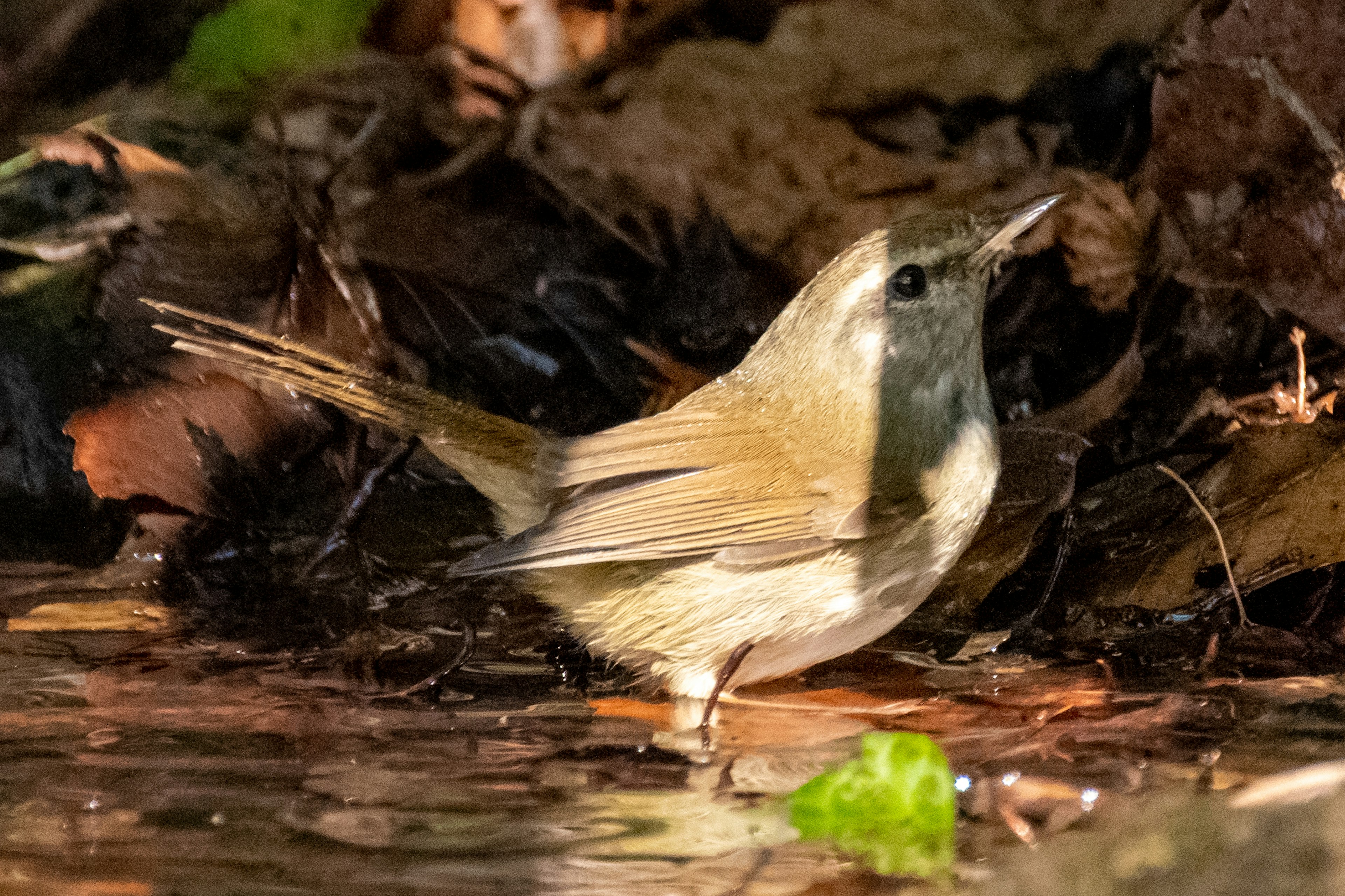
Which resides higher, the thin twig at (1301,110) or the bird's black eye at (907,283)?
the thin twig at (1301,110)

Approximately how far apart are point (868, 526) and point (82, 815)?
1502mm

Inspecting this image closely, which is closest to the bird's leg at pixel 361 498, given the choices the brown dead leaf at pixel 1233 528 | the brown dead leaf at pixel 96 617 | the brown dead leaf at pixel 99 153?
the brown dead leaf at pixel 96 617

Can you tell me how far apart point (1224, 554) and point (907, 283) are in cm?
93

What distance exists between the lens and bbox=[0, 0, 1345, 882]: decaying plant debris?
306 cm

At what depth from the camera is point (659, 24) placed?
4.36 meters

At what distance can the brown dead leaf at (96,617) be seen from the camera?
3.18 m

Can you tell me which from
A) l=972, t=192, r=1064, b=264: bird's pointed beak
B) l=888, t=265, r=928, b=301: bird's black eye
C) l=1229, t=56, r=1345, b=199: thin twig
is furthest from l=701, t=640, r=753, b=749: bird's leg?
l=1229, t=56, r=1345, b=199: thin twig

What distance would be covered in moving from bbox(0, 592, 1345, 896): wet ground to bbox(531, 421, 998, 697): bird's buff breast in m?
0.11

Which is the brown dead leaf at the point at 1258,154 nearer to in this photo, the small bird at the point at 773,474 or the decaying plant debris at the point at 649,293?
the decaying plant debris at the point at 649,293

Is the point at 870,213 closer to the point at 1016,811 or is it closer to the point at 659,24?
the point at 659,24

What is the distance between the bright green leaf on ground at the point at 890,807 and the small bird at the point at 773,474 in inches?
25.5

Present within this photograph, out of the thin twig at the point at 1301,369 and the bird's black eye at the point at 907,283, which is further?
the thin twig at the point at 1301,369

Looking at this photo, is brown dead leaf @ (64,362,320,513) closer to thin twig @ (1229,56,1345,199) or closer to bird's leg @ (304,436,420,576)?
bird's leg @ (304,436,420,576)

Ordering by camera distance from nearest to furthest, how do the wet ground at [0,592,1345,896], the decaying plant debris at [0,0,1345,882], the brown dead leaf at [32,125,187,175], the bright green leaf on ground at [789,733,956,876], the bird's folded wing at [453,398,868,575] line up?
the wet ground at [0,592,1345,896]
the bright green leaf on ground at [789,733,956,876]
the bird's folded wing at [453,398,868,575]
the decaying plant debris at [0,0,1345,882]
the brown dead leaf at [32,125,187,175]
